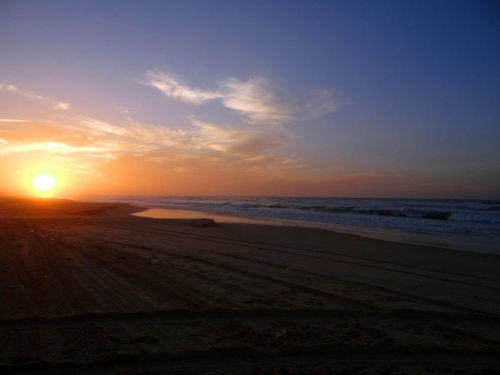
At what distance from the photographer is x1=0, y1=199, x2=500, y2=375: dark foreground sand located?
3316 mm

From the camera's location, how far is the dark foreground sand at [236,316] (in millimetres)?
3316

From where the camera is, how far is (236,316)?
450 cm

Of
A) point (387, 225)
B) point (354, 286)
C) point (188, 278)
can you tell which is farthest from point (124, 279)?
point (387, 225)

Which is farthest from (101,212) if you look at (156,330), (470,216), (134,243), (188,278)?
(470,216)

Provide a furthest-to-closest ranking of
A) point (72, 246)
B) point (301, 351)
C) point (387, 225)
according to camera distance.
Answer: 1. point (387, 225)
2. point (72, 246)
3. point (301, 351)

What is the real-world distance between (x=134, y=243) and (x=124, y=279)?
514cm

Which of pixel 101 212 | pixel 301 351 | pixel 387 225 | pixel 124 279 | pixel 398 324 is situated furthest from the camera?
pixel 101 212

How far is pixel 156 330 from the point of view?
3.97 m

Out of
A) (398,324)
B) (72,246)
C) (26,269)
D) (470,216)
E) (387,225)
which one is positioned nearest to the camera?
(398,324)

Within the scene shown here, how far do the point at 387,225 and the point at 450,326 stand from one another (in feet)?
65.3

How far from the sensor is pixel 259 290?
5816 millimetres

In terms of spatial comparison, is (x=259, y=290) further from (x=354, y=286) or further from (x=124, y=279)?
(x=124, y=279)

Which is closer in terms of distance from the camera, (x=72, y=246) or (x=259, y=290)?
(x=259, y=290)

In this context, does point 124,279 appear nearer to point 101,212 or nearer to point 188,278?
point 188,278
